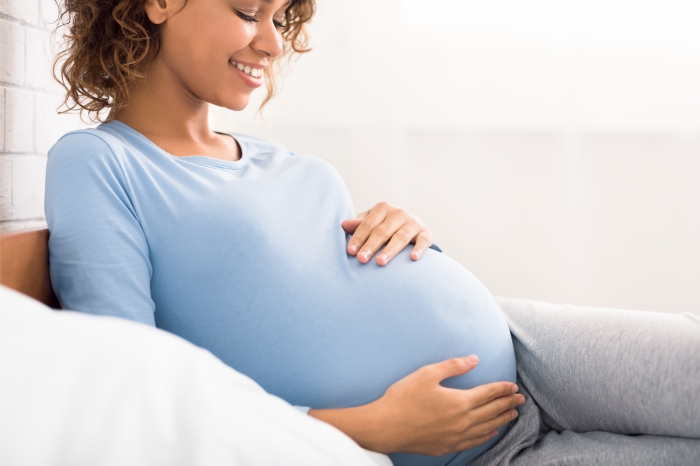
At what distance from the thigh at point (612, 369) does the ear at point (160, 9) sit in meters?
0.80

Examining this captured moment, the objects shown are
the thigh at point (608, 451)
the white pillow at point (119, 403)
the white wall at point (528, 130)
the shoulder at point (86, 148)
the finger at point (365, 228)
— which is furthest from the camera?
the white wall at point (528, 130)

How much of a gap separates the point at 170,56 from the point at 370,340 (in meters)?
0.63

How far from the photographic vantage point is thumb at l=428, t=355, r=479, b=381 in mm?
800

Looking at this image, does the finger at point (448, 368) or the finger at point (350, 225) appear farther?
the finger at point (350, 225)

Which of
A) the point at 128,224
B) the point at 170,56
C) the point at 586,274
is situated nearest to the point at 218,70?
the point at 170,56

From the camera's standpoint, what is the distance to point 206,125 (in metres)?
1.17

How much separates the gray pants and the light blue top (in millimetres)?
55

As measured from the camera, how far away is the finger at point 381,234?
37.0 inches

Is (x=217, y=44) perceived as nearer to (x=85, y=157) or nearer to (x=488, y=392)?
(x=85, y=157)

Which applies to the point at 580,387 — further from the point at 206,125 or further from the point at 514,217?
the point at 514,217

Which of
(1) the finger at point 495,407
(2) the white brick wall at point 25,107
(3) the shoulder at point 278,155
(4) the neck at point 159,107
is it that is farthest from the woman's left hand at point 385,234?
(2) the white brick wall at point 25,107

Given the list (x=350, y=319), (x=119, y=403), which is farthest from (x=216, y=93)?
(x=119, y=403)

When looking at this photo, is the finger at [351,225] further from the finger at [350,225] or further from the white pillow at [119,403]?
the white pillow at [119,403]

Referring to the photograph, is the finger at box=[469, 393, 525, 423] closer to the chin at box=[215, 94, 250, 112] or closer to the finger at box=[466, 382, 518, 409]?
the finger at box=[466, 382, 518, 409]
